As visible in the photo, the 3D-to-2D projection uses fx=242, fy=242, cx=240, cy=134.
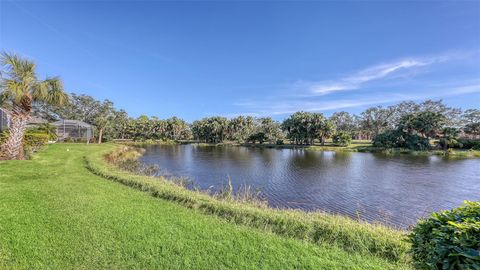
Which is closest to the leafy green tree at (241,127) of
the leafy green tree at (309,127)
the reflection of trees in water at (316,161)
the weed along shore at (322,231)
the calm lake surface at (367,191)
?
the leafy green tree at (309,127)

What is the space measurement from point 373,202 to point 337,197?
177cm

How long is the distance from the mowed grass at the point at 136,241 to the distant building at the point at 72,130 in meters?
37.5

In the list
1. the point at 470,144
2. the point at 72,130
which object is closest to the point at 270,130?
the point at 470,144

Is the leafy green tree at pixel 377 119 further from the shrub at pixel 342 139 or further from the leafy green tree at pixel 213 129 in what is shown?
the leafy green tree at pixel 213 129

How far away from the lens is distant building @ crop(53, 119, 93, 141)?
38.5m

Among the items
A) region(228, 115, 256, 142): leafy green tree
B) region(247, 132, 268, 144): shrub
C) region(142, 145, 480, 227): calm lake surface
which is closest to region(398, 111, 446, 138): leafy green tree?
region(142, 145, 480, 227): calm lake surface

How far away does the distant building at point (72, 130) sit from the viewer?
38.5 metres

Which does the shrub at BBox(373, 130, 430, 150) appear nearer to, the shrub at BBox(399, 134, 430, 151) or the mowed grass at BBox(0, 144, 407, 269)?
the shrub at BBox(399, 134, 430, 151)

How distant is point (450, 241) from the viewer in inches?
98.2

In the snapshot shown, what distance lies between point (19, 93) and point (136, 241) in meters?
14.4

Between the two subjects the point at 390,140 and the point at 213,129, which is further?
the point at 213,129

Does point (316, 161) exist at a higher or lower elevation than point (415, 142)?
lower

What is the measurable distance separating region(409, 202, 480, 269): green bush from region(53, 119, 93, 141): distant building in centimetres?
4459

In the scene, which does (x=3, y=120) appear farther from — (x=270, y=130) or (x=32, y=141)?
(x=270, y=130)
